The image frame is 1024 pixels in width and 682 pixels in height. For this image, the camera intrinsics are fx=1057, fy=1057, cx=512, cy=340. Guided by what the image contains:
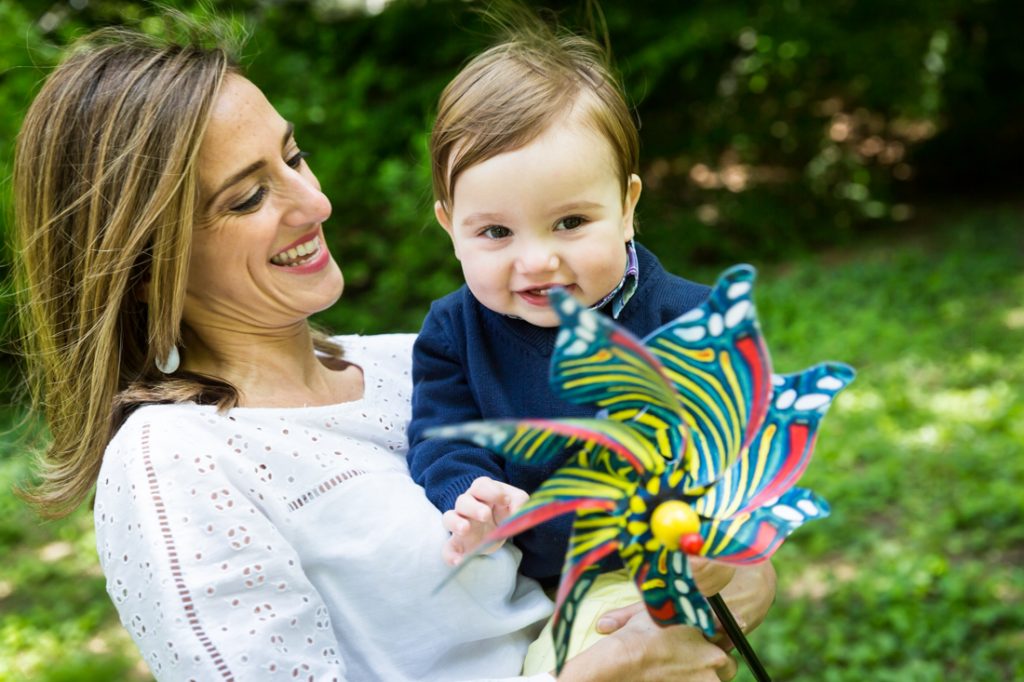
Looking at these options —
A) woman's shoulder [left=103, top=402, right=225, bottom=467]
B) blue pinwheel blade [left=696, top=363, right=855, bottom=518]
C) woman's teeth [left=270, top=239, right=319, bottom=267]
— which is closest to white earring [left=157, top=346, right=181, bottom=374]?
woman's shoulder [left=103, top=402, right=225, bottom=467]

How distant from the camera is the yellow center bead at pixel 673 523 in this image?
126cm

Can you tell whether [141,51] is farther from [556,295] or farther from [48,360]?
[556,295]

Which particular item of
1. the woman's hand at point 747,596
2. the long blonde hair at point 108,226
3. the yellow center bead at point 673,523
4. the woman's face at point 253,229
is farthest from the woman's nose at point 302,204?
the woman's hand at point 747,596

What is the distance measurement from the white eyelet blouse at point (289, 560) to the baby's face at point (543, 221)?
0.40m

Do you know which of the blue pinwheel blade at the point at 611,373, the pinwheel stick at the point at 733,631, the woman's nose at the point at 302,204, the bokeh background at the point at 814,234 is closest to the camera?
the blue pinwheel blade at the point at 611,373

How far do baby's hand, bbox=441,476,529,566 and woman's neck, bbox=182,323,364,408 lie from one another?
1.52 feet

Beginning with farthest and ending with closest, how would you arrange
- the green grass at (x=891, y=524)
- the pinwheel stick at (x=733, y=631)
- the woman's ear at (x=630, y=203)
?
the green grass at (x=891, y=524) → the woman's ear at (x=630, y=203) → the pinwheel stick at (x=733, y=631)

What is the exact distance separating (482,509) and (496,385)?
0.34m

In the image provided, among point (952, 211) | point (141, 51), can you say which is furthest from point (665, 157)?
point (141, 51)

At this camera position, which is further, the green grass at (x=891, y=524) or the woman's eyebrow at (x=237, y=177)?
the green grass at (x=891, y=524)

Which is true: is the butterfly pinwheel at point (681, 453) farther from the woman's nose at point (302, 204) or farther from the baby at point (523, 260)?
the woman's nose at point (302, 204)

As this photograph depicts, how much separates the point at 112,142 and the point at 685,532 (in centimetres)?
107

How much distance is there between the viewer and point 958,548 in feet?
13.3

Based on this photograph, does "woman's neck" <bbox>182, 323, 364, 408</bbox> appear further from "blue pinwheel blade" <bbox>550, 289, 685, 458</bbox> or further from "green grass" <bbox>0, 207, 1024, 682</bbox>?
"green grass" <bbox>0, 207, 1024, 682</bbox>
